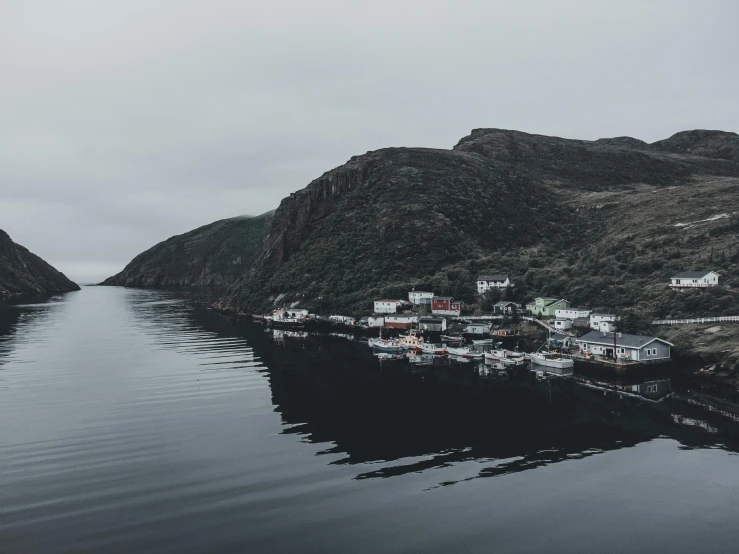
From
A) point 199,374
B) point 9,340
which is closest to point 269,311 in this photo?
point 9,340

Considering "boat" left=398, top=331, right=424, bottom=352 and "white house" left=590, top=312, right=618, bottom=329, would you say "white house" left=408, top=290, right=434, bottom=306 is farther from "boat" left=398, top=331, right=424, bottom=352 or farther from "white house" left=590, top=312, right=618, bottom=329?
"white house" left=590, top=312, right=618, bottom=329

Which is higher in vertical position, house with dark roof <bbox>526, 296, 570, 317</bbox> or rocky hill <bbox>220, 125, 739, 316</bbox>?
rocky hill <bbox>220, 125, 739, 316</bbox>

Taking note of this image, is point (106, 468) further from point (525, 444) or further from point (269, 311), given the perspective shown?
point (269, 311)

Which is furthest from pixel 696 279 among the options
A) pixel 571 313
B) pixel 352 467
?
pixel 352 467

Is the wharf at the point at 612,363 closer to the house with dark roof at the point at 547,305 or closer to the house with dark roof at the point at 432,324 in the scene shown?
the house with dark roof at the point at 547,305

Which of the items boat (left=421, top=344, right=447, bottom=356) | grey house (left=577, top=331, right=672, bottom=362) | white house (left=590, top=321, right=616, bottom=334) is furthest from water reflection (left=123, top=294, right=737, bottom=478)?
white house (left=590, top=321, right=616, bottom=334)

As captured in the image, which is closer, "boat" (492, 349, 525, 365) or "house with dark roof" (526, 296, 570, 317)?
"boat" (492, 349, 525, 365)

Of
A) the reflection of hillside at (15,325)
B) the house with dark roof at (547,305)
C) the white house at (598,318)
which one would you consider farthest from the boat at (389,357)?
the reflection of hillside at (15,325)
